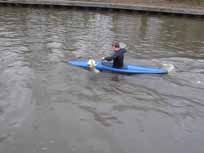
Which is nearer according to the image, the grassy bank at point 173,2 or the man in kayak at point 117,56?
the man in kayak at point 117,56

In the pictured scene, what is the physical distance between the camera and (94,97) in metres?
11.0

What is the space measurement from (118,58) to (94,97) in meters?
3.22

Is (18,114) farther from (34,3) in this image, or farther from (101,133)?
(34,3)

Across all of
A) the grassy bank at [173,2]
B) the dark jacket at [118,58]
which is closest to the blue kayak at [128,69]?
the dark jacket at [118,58]

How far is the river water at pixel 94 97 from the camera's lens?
829 cm

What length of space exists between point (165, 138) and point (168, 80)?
15.8 ft

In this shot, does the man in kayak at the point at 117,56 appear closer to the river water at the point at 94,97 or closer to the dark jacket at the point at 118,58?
the dark jacket at the point at 118,58

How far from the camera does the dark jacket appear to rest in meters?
13.6

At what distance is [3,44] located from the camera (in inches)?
695

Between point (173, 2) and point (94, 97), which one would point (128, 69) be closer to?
point (94, 97)

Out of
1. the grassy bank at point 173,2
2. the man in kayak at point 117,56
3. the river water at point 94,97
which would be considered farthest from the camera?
the grassy bank at point 173,2

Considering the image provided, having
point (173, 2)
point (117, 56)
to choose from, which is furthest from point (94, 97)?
point (173, 2)

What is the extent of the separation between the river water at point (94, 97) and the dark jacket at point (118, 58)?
1.97 ft

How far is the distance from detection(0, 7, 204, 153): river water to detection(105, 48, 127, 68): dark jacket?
601 millimetres
